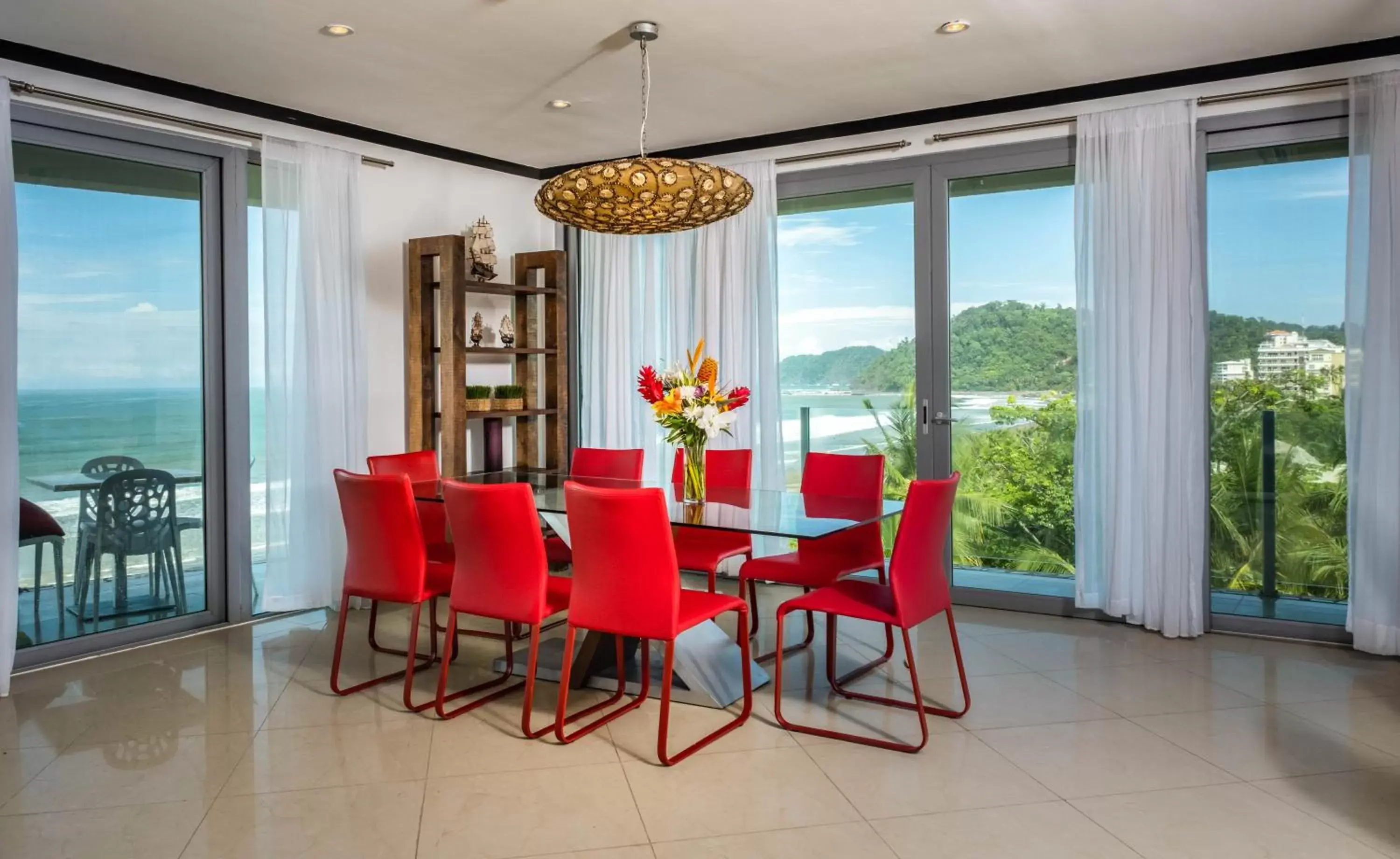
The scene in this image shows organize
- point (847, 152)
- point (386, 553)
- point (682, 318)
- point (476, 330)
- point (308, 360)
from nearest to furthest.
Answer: point (386, 553)
point (308, 360)
point (847, 152)
point (476, 330)
point (682, 318)

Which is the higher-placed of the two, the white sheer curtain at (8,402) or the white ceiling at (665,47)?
the white ceiling at (665,47)

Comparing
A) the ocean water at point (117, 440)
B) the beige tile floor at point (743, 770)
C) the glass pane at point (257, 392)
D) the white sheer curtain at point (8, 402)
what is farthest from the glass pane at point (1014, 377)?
the white sheer curtain at point (8, 402)

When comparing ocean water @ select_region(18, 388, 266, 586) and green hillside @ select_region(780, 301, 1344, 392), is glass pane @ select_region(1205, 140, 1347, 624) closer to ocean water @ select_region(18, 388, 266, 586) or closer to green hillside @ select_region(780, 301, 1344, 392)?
green hillside @ select_region(780, 301, 1344, 392)

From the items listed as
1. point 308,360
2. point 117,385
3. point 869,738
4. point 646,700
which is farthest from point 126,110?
point 869,738

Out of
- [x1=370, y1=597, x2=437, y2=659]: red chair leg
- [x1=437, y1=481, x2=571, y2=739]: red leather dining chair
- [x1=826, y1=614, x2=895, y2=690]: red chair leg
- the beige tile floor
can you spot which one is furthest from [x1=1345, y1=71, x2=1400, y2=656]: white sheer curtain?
[x1=370, y1=597, x2=437, y2=659]: red chair leg

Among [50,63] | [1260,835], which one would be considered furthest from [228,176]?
[1260,835]

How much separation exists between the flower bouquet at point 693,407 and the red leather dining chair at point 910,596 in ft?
2.35

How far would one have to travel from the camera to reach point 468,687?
12.3ft

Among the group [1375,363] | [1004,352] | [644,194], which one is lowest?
[1375,363]

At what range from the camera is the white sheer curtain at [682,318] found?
5523 millimetres

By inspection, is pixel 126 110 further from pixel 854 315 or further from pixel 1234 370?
pixel 1234 370

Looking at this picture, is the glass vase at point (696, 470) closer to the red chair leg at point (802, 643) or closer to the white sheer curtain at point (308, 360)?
the red chair leg at point (802, 643)

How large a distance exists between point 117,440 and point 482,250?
224cm

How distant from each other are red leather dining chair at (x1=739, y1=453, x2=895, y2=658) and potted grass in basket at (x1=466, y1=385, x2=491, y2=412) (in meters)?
2.14
